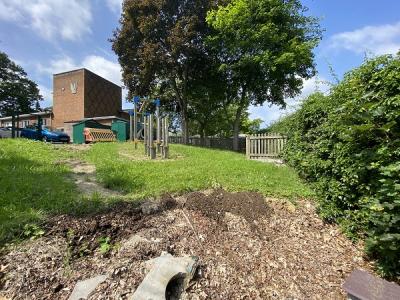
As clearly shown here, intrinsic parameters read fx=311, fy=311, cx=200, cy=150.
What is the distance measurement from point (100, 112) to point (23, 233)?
36431mm

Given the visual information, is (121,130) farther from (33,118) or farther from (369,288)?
(33,118)

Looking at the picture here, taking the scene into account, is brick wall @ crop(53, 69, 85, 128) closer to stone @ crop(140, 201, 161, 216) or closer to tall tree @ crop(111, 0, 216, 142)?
tall tree @ crop(111, 0, 216, 142)

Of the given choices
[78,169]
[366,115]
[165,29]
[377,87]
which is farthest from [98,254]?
[165,29]

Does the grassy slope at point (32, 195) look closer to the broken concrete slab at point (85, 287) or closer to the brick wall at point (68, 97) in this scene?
the broken concrete slab at point (85, 287)

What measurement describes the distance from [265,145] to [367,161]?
7.45m

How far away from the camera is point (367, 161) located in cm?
448

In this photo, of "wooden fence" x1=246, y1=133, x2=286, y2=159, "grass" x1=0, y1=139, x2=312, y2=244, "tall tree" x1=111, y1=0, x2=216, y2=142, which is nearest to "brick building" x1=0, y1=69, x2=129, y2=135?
"tall tree" x1=111, y1=0, x2=216, y2=142

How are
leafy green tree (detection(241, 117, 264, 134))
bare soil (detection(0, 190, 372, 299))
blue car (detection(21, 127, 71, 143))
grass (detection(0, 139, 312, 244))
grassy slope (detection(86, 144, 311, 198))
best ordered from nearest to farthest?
bare soil (detection(0, 190, 372, 299)), grass (detection(0, 139, 312, 244)), grassy slope (detection(86, 144, 311, 198)), blue car (detection(21, 127, 71, 143)), leafy green tree (detection(241, 117, 264, 134))

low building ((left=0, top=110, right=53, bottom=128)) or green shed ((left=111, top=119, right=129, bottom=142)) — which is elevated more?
low building ((left=0, top=110, right=53, bottom=128))

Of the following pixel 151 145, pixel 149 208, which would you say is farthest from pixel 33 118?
pixel 149 208

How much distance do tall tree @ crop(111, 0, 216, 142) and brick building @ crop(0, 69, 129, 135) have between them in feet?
42.8

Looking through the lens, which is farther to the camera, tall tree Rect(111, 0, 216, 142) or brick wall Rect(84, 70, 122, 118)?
brick wall Rect(84, 70, 122, 118)

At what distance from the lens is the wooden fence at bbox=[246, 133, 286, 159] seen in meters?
11.3

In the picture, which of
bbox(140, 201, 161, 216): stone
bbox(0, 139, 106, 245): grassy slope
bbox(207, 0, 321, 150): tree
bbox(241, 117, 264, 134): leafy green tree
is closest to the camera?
bbox(0, 139, 106, 245): grassy slope
